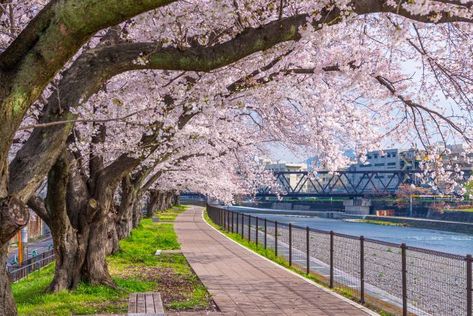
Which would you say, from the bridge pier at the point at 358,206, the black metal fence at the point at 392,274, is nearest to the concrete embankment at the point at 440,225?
the bridge pier at the point at 358,206

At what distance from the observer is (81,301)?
9.66m

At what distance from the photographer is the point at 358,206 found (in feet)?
334

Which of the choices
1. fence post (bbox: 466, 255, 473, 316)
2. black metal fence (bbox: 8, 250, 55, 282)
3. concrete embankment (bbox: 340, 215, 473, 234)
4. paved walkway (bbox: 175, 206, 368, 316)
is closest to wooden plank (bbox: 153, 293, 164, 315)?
paved walkway (bbox: 175, 206, 368, 316)

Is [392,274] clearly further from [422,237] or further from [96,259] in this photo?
[422,237]

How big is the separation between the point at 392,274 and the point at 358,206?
9345 cm

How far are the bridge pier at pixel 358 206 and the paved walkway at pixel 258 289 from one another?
85161mm

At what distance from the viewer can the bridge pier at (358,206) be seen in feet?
328

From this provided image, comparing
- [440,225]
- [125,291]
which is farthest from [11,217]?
[440,225]

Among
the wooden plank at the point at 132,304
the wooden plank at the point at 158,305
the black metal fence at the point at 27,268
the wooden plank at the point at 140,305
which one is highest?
the wooden plank at the point at 158,305

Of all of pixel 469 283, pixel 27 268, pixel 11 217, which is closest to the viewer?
pixel 11 217

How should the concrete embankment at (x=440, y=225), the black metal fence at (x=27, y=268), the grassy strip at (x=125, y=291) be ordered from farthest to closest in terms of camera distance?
the concrete embankment at (x=440, y=225) < the black metal fence at (x=27, y=268) < the grassy strip at (x=125, y=291)

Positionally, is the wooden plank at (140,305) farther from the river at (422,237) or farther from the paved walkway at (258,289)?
the river at (422,237)

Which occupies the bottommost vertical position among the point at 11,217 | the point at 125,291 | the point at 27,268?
the point at 27,268

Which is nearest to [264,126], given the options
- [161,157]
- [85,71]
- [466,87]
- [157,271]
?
[161,157]
